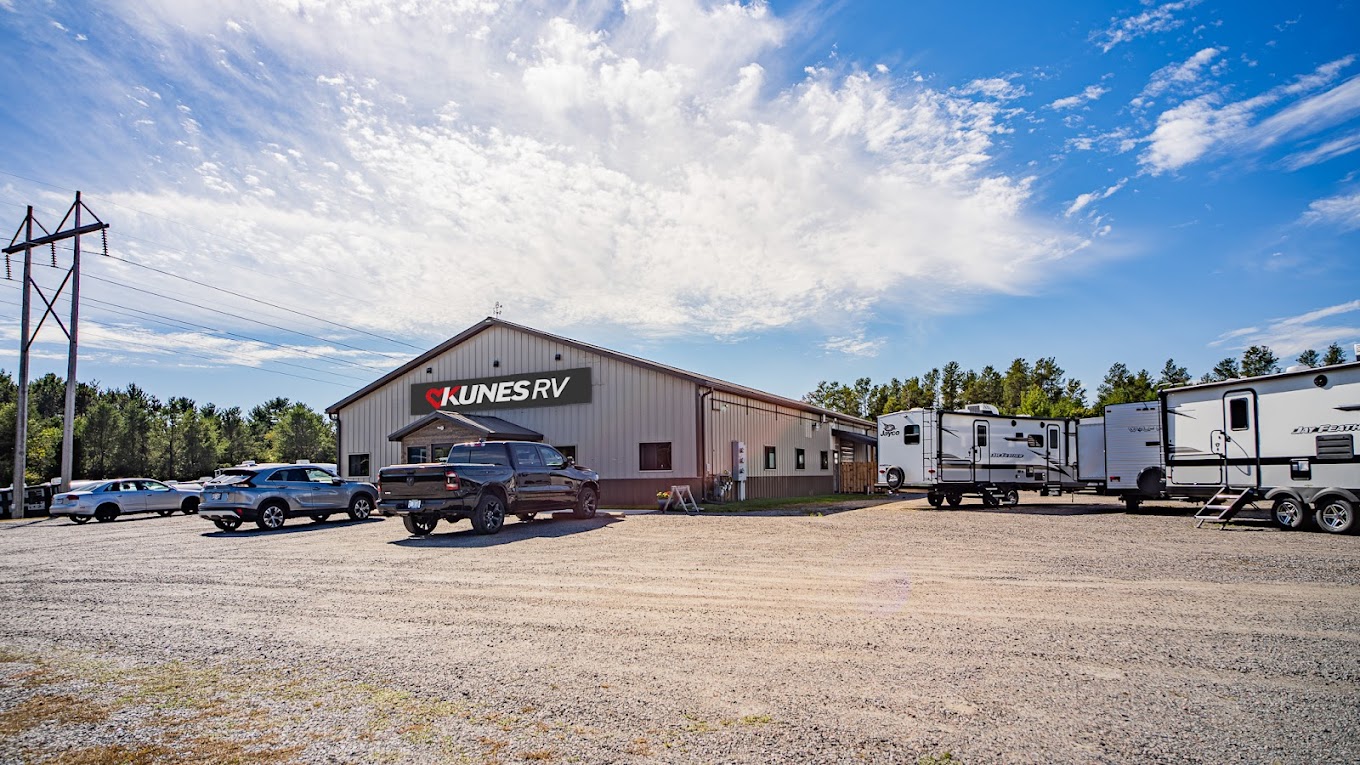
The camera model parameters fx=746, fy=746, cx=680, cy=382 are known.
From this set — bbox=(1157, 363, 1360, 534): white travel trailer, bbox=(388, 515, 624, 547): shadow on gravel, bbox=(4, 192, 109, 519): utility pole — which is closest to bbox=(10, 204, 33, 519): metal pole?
bbox=(4, 192, 109, 519): utility pole

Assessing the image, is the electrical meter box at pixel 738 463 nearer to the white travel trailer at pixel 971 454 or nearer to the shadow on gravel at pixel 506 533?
the white travel trailer at pixel 971 454

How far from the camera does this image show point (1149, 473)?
71.6ft

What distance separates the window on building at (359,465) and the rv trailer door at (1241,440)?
29177mm

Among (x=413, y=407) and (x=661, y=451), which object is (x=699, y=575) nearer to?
(x=661, y=451)

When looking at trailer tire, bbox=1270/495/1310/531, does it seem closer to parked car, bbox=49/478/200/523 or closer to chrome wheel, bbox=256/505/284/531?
chrome wheel, bbox=256/505/284/531

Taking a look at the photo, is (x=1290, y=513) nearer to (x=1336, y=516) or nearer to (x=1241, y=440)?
(x=1336, y=516)

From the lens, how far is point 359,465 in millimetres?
31438

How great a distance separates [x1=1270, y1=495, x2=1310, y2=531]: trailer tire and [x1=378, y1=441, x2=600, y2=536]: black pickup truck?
49.9 ft

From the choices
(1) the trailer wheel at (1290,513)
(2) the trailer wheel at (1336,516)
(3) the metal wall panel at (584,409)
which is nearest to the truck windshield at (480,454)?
(3) the metal wall panel at (584,409)

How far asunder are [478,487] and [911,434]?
15034 millimetres

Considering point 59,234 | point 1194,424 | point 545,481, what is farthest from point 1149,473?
point 59,234

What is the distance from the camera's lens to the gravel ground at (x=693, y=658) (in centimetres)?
406

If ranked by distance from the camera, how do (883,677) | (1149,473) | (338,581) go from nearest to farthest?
(883,677) → (338,581) → (1149,473)

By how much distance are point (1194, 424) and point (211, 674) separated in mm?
19627
